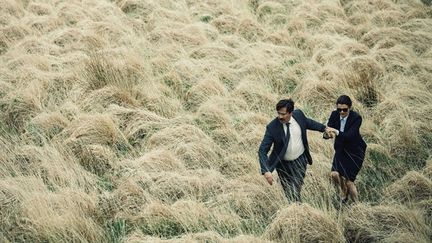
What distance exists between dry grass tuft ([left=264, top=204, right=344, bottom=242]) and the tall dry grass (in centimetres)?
1

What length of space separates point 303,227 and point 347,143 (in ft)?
3.60

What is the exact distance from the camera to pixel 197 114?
664 centimetres

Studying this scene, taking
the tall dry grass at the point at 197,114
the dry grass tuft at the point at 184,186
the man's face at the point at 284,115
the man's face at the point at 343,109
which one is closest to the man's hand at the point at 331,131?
the man's face at the point at 343,109

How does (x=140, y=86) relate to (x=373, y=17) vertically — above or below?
below

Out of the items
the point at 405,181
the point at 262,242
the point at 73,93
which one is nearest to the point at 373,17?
the point at 405,181

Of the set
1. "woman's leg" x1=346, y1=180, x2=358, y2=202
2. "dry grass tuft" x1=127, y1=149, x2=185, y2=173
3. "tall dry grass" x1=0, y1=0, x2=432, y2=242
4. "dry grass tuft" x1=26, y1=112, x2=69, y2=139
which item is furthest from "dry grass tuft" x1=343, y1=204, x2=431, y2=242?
"dry grass tuft" x1=26, y1=112, x2=69, y2=139

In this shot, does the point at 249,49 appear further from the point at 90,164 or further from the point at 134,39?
the point at 90,164

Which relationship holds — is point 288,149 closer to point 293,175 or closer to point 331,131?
point 293,175

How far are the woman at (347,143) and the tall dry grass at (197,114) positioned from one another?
285 mm

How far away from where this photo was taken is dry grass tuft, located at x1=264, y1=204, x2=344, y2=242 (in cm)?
422

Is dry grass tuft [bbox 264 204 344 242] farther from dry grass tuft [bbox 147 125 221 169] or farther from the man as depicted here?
dry grass tuft [bbox 147 125 221 169]

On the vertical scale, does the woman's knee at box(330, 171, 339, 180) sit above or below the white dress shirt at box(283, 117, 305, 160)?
below

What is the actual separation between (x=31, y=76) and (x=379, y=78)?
5796 millimetres

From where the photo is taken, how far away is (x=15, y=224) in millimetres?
4629
